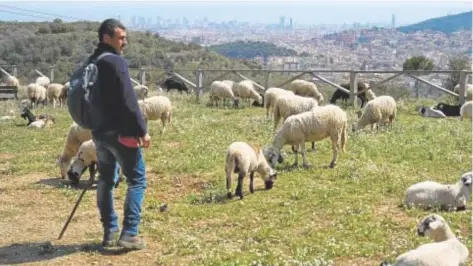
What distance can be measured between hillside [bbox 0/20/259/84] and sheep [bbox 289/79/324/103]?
707 inches

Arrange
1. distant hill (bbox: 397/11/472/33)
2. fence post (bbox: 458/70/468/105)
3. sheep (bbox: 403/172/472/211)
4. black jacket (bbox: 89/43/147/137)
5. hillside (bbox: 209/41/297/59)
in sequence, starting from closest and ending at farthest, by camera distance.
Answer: black jacket (bbox: 89/43/147/137) < sheep (bbox: 403/172/472/211) < fence post (bbox: 458/70/468/105) < distant hill (bbox: 397/11/472/33) < hillside (bbox: 209/41/297/59)

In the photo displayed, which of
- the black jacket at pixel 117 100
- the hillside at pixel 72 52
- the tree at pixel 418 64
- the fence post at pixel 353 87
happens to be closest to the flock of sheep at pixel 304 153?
the black jacket at pixel 117 100

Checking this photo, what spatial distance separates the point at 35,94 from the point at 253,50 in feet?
124

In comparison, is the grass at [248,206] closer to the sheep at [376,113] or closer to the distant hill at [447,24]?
the sheep at [376,113]

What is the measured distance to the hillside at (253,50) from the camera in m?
61.1

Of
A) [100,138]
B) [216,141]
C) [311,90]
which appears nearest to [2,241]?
[100,138]

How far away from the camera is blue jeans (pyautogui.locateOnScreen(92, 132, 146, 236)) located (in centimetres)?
729

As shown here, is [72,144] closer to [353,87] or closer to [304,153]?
[304,153]

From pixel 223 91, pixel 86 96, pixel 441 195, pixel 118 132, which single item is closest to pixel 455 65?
pixel 223 91

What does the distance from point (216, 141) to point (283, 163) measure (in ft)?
10.7

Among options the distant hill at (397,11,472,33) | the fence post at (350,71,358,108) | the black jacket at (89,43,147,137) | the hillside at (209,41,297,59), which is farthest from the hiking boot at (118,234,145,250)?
the hillside at (209,41,297,59)

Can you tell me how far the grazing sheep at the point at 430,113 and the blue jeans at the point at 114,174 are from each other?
16.0 m

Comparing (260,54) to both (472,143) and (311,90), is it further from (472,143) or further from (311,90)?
(472,143)

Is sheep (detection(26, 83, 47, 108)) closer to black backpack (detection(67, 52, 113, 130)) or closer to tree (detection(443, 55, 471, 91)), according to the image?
tree (detection(443, 55, 471, 91))
